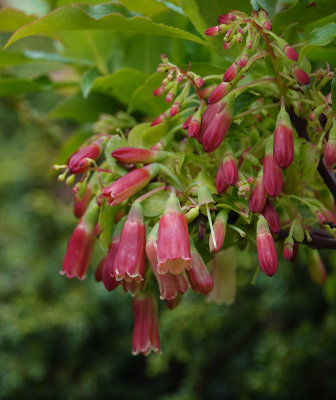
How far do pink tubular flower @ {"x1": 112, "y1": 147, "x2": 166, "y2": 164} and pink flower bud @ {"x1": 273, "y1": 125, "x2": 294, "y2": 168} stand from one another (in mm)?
124

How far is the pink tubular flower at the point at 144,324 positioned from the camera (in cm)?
55

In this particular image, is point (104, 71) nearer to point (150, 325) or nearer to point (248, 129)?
point (248, 129)

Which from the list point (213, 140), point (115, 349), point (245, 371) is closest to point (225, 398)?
point (245, 371)

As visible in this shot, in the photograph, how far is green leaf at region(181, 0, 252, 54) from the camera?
1.68 feet

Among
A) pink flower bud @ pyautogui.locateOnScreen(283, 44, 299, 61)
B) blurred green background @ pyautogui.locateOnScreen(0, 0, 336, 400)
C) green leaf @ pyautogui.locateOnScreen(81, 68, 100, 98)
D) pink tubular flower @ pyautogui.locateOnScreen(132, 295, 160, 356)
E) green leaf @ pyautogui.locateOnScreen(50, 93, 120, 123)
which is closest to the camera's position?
pink flower bud @ pyautogui.locateOnScreen(283, 44, 299, 61)

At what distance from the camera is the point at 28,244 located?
1394 millimetres

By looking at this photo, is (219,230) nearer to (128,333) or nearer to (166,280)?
(166,280)

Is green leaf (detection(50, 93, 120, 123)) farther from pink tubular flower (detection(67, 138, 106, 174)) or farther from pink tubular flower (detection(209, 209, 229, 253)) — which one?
pink tubular flower (detection(209, 209, 229, 253))

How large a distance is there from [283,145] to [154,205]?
0.44 ft

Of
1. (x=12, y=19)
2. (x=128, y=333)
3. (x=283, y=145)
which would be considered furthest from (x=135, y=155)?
(x=128, y=333)

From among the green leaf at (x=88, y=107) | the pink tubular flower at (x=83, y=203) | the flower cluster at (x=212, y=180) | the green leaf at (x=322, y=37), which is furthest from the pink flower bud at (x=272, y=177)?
the green leaf at (x=88, y=107)

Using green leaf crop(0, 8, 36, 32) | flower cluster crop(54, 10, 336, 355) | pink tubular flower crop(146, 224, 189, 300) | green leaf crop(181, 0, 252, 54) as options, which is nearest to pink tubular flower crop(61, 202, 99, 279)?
flower cluster crop(54, 10, 336, 355)

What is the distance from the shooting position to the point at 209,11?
52 cm

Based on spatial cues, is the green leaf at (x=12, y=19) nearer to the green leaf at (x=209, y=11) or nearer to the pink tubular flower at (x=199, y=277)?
the green leaf at (x=209, y=11)
